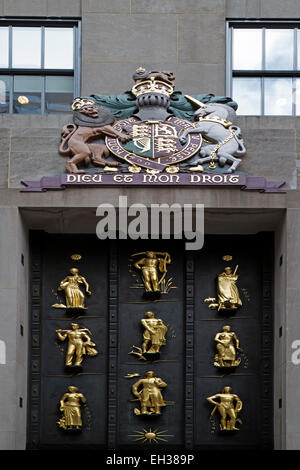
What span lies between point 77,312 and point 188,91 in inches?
203

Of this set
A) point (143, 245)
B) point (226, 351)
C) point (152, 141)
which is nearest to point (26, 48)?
point (152, 141)

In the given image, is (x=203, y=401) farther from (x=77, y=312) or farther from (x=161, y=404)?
(x=77, y=312)

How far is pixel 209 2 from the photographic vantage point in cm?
2964

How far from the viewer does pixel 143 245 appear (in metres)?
28.8

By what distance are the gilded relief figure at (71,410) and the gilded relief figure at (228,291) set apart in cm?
341

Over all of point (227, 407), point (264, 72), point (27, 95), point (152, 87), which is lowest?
point (227, 407)

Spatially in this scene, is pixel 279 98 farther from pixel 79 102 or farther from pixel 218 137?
pixel 79 102

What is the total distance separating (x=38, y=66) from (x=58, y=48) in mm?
598

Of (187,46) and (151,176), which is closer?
(151,176)

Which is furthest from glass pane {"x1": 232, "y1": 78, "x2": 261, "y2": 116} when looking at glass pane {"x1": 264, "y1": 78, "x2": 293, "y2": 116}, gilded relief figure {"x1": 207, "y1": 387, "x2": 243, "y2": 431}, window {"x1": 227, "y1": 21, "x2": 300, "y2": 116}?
gilded relief figure {"x1": 207, "y1": 387, "x2": 243, "y2": 431}

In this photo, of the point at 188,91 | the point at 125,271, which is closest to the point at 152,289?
the point at 125,271

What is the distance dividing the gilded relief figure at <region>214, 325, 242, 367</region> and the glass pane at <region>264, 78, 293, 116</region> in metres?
4.78

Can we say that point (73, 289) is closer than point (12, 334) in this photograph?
No

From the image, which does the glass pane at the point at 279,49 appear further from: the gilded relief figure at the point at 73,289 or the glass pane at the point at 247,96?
the gilded relief figure at the point at 73,289
